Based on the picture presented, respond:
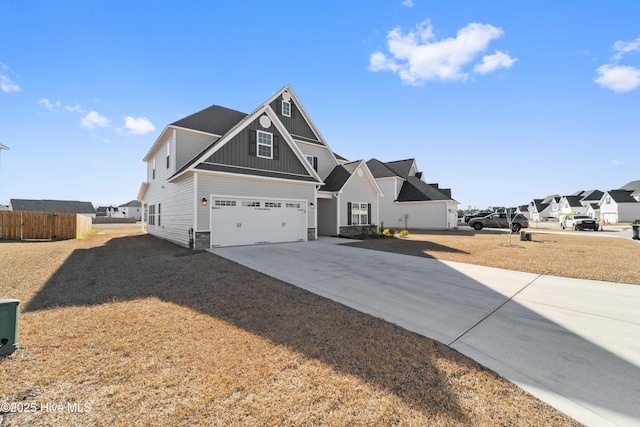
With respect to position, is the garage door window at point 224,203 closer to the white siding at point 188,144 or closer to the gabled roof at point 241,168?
the gabled roof at point 241,168

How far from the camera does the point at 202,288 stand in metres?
→ 6.07

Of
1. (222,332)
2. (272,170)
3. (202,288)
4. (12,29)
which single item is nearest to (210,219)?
(272,170)

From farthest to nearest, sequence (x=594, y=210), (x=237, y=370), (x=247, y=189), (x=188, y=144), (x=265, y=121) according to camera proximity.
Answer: (x=594, y=210), (x=188, y=144), (x=265, y=121), (x=247, y=189), (x=237, y=370)

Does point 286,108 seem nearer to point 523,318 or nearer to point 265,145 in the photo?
point 265,145

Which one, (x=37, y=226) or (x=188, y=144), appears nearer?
(x=188, y=144)

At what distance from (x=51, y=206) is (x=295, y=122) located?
71246 millimetres

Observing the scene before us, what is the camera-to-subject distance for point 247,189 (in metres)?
13.1

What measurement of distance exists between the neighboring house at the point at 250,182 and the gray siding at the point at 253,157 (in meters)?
0.05

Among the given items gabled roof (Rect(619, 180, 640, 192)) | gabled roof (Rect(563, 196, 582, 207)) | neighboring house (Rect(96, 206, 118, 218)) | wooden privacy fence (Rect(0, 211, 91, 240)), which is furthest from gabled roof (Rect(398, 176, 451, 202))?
neighboring house (Rect(96, 206, 118, 218))

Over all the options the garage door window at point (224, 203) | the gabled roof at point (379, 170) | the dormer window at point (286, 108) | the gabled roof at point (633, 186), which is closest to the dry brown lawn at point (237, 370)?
the garage door window at point (224, 203)

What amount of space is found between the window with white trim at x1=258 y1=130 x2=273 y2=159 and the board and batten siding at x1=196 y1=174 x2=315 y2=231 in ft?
4.67

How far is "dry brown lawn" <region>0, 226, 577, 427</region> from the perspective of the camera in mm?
2262

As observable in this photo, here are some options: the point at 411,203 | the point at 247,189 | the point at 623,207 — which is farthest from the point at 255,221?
the point at 623,207

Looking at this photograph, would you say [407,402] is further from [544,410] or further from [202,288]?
[202,288]
